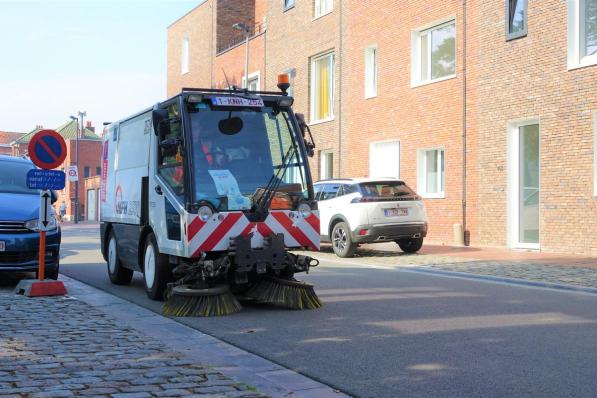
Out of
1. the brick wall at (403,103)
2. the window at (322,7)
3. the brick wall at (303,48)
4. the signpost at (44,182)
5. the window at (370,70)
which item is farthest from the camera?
the window at (322,7)

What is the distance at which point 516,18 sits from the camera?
18078mm

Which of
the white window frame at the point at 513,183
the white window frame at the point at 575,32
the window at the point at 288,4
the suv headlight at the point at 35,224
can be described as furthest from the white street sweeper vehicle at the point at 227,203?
the window at the point at 288,4

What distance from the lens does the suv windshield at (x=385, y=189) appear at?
16.3 meters

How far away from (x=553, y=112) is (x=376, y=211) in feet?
15.8

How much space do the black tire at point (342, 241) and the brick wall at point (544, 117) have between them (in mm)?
4341

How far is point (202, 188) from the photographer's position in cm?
859

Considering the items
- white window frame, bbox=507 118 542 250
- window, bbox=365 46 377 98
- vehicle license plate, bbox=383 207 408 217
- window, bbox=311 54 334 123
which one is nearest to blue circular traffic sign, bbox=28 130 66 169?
vehicle license plate, bbox=383 207 408 217

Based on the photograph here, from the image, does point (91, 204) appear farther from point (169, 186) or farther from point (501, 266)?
point (169, 186)

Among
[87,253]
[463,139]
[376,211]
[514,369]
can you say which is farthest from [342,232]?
[514,369]

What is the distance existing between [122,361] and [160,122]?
3.89 meters

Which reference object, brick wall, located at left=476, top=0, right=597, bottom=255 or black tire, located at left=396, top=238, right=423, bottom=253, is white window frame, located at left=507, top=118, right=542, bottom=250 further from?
black tire, located at left=396, top=238, right=423, bottom=253

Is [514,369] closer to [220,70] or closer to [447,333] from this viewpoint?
[447,333]

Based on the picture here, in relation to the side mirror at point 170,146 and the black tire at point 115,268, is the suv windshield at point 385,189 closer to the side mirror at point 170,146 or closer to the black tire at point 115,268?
the black tire at point 115,268

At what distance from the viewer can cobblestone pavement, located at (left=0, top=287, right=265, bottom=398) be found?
4.91 metres
